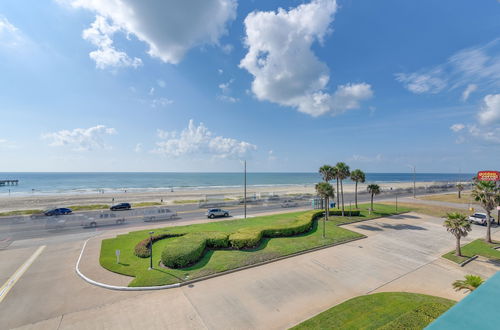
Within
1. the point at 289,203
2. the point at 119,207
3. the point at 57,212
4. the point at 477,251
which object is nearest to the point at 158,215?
the point at 119,207

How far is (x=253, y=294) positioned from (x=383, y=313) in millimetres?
7554

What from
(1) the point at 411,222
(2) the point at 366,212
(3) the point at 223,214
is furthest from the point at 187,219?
(1) the point at 411,222

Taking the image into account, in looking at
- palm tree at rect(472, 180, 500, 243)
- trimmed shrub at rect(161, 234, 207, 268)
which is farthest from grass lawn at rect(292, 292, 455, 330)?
palm tree at rect(472, 180, 500, 243)

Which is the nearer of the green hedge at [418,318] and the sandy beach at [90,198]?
the green hedge at [418,318]

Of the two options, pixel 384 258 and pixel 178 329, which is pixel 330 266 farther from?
pixel 178 329

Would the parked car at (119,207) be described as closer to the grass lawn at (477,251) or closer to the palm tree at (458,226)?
the grass lawn at (477,251)

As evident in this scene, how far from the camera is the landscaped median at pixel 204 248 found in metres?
15.8

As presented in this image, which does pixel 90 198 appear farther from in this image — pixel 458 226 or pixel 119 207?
pixel 458 226

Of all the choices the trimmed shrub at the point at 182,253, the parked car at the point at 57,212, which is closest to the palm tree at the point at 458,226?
the trimmed shrub at the point at 182,253

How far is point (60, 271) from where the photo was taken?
1639cm

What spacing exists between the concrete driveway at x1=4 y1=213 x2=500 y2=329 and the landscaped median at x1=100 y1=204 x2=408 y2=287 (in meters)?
1.29

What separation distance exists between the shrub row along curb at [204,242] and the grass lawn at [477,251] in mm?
13924

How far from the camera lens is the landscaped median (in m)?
15.8

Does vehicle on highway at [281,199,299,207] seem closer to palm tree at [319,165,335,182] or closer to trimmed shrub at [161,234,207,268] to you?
palm tree at [319,165,335,182]
